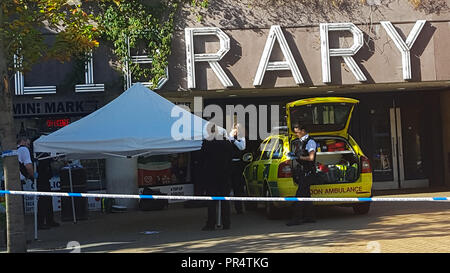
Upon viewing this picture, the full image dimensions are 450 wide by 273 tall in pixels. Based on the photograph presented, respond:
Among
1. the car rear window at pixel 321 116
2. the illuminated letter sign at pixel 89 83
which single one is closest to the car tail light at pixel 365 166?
the car rear window at pixel 321 116

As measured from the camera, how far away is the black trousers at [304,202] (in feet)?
38.6

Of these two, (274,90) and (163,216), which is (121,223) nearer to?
(163,216)

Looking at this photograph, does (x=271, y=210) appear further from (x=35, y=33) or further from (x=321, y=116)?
(x=35, y=33)

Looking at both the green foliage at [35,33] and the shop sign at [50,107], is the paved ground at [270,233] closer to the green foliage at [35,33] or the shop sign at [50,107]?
the shop sign at [50,107]

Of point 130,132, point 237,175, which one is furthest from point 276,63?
point 130,132

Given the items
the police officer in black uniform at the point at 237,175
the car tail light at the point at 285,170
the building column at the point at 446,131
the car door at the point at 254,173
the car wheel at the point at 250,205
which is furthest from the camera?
the building column at the point at 446,131

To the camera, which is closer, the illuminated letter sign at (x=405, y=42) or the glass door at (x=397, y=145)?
the illuminated letter sign at (x=405, y=42)

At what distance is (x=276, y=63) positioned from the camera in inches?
623

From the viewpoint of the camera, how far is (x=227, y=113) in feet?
64.3

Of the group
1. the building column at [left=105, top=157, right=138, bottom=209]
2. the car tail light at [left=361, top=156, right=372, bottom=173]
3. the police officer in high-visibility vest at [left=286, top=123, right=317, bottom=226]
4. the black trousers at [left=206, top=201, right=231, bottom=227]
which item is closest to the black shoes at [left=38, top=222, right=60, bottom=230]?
the building column at [left=105, top=157, right=138, bottom=209]

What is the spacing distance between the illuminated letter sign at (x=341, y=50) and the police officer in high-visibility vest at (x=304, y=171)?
4.17m
